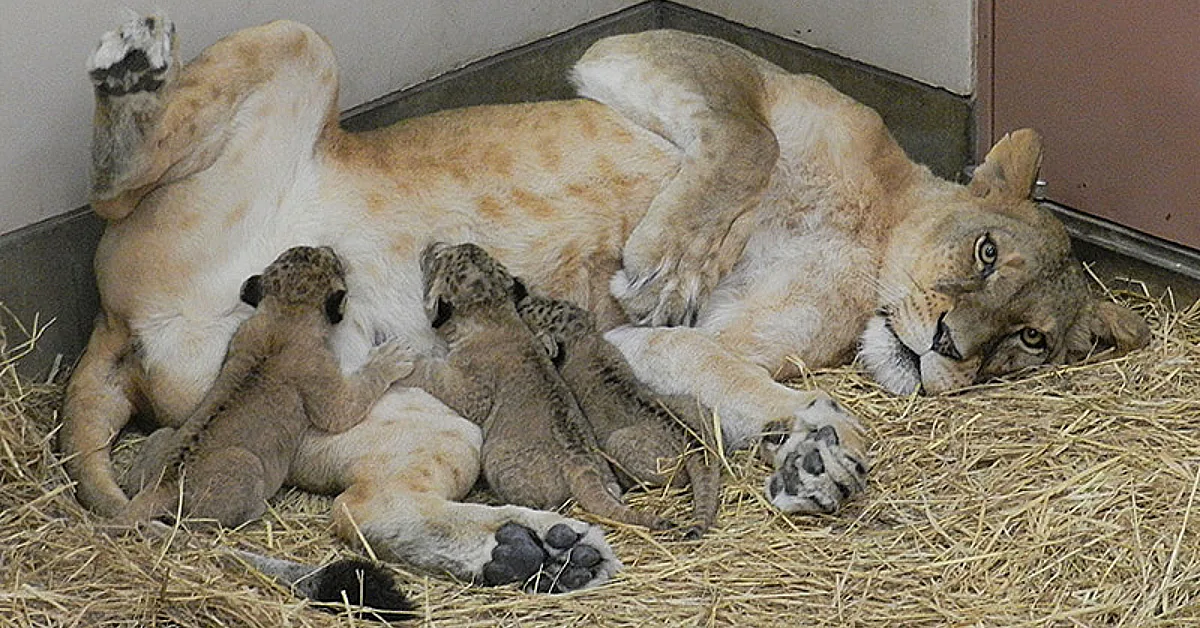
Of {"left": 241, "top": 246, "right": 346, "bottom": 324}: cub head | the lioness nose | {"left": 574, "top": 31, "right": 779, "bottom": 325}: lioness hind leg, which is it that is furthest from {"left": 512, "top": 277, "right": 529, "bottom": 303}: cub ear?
the lioness nose

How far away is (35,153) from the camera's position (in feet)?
16.0

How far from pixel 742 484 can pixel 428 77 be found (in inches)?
76.9

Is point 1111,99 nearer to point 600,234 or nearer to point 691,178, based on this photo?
point 691,178

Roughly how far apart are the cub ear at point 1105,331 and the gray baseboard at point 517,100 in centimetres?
85

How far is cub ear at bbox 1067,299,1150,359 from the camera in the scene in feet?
17.1

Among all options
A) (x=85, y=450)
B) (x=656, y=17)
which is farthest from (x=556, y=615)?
(x=656, y=17)

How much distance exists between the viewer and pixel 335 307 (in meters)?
4.74

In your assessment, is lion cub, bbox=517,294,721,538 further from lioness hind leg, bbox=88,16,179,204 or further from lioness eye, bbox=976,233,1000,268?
lioness hind leg, bbox=88,16,179,204

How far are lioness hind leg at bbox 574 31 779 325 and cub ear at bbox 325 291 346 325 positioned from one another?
2.56 feet

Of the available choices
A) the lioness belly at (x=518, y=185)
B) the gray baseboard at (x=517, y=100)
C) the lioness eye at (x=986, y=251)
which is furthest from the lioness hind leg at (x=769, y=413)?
the gray baseboard at (x=517, y=100)

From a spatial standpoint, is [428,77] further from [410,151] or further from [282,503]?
[282,503]

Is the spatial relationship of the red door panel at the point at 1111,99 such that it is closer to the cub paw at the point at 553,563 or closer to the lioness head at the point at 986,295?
the lioness head at the point at 986,295

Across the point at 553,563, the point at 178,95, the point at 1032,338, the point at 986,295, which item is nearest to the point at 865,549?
the point at 553,563

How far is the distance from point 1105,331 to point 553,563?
1952 millimetres
